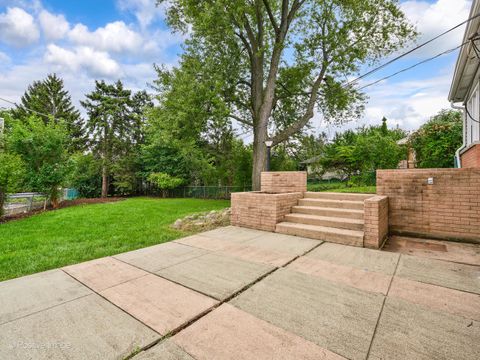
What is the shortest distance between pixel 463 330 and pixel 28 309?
363cm

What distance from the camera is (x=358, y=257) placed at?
355 cm

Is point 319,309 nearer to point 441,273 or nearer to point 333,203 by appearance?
point 441,273

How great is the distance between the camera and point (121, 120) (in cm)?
2038

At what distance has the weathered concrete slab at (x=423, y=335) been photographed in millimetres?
1561

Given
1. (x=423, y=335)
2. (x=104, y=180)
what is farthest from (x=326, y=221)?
(x=104, y=180)

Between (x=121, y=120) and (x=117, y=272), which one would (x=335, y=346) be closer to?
(x=117, y=272)

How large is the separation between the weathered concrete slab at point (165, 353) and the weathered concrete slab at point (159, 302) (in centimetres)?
15

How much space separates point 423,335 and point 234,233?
3.68 metres

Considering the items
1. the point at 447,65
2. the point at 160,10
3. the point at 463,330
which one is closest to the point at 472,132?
the point at 447,65

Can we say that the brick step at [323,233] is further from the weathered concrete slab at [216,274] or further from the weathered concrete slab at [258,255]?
the weathered concrete slab at [216,274]

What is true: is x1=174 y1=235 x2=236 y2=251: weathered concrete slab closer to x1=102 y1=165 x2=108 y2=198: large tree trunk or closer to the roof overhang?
the roof overhang

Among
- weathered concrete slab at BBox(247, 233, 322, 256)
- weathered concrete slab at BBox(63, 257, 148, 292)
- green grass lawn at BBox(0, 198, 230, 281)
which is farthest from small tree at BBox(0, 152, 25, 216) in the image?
weathered concrete slab at BBox(247, 233, 322, 256)

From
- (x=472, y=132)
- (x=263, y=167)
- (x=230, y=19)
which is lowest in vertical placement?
(x=263, y=167)

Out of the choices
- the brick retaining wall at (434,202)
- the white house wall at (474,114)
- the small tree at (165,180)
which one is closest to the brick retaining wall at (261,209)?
the brick retaining wall at (434,202)
